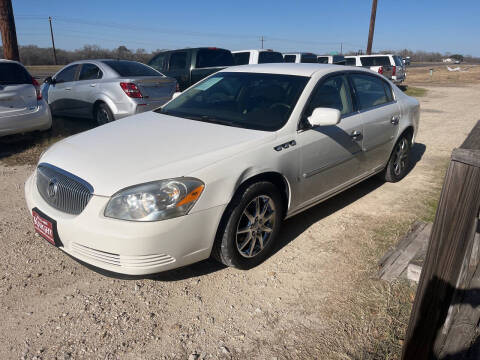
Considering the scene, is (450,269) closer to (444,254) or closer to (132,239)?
(444,254)

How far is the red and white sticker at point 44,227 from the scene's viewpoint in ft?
8.93

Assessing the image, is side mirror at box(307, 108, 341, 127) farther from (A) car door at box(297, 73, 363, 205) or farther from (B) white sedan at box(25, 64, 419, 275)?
(A) car door at box(297, 73, 363, 205)

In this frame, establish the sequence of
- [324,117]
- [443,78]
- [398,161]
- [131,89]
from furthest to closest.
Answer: [443,78] < [131,89] < [398,161] < [324,117]

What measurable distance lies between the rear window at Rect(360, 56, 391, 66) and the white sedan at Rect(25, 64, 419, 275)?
15894 mm

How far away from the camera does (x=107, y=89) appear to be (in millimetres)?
7199

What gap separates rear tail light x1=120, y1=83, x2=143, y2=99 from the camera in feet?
22.8

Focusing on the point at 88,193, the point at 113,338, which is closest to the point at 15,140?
the point at 88,193

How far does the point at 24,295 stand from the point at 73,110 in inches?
243

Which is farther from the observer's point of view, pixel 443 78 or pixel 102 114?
pixel 443 78

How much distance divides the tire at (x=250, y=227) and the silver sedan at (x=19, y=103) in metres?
5.02

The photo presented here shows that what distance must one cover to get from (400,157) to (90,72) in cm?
614

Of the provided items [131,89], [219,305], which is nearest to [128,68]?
[131,89]

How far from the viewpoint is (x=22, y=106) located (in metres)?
6.34

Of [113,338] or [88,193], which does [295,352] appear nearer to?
[113,338]
